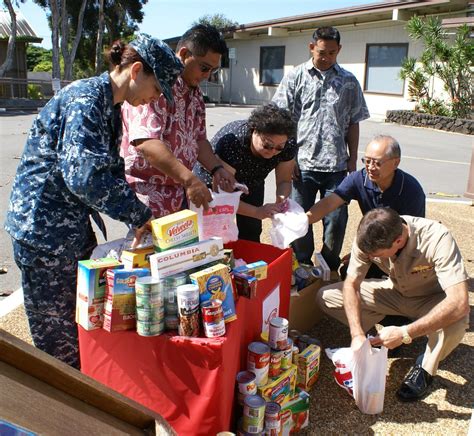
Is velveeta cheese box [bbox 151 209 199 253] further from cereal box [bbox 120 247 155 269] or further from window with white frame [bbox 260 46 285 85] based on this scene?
window with white frame [bbox 260 46 285 85]

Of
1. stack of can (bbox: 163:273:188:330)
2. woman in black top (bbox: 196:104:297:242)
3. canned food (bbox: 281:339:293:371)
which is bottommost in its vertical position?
canned food (bbox: 281:339:293:371)

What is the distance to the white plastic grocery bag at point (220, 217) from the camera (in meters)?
3.04

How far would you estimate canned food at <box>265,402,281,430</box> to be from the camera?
7.89 ft

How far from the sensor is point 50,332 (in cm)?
251

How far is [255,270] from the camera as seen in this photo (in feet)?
8.49

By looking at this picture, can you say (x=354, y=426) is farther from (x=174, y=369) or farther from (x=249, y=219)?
(x=249, y=219)

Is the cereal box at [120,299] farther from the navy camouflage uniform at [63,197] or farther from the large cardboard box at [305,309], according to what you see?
the large cardboard box at [305,309]

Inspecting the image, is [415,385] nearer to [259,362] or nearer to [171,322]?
[259,362]

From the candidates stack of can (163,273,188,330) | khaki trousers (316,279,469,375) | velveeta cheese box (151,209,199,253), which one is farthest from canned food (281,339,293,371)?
khaki trousers (316,279,469,375)

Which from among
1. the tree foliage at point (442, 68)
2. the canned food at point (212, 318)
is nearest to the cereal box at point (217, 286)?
the canned food at point (212, 318)

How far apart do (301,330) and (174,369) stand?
1.59 metres

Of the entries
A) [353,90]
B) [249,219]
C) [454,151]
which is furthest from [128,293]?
[454,151]

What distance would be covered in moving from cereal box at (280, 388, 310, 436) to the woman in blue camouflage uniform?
3.73ft

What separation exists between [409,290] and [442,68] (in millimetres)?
16906
